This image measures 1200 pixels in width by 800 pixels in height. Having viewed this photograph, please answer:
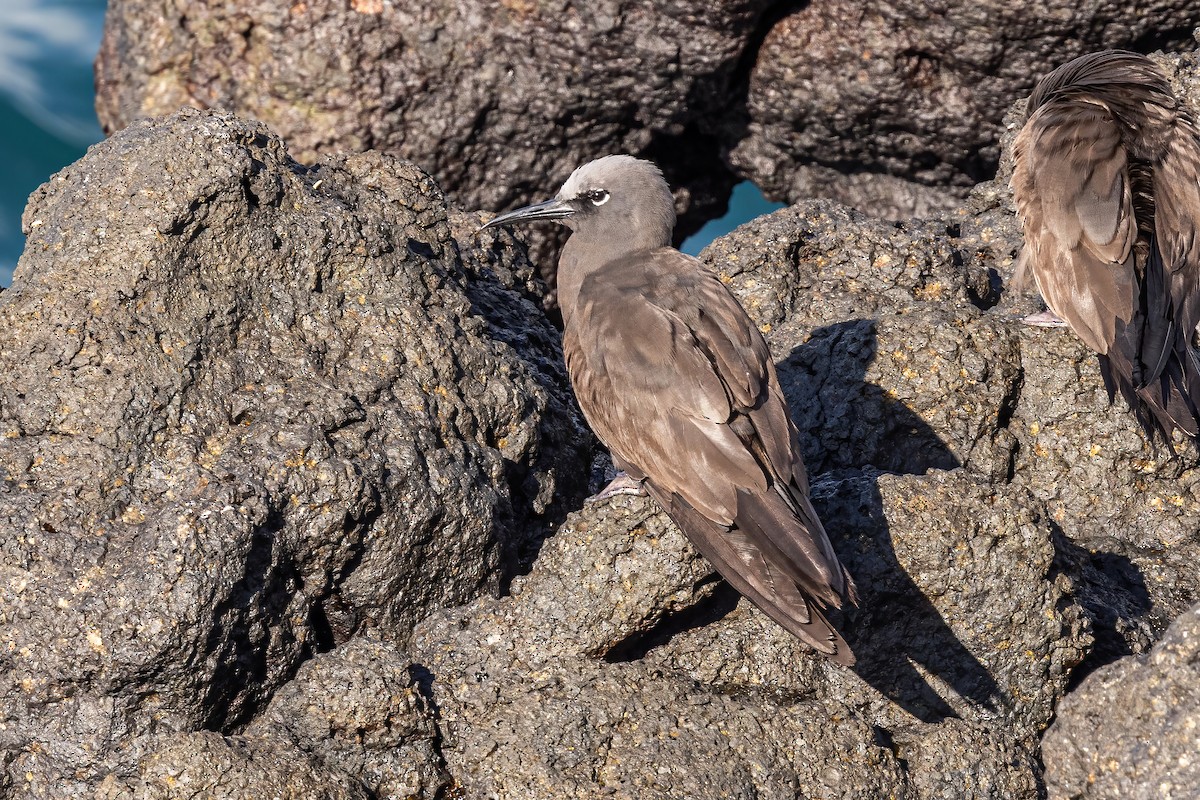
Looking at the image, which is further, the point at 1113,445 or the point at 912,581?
the point at 1113,445

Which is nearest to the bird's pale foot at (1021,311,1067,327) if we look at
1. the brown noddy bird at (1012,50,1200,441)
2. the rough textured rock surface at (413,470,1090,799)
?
the brown noddy bird at (1012,50,1200,441)

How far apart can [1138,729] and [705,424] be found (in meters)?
1.71

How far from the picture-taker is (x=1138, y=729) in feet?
12.2

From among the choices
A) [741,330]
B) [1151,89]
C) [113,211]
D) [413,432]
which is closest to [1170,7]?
[1151,89]

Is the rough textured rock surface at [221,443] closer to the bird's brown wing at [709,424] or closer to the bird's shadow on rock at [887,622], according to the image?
the bird's brown wing at [709,424]

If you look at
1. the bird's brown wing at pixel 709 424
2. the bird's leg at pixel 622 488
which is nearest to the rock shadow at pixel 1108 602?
the bird's brown wing at pixel 709 424

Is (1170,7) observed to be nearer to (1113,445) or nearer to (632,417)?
(1113,445)

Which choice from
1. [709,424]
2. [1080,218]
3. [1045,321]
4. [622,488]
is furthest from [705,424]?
[1080,218]

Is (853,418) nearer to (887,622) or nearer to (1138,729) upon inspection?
(887,622)

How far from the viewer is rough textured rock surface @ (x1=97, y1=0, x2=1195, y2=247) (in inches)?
285

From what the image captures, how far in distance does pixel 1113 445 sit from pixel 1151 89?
2.05 metres

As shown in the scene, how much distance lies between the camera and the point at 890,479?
4680mm

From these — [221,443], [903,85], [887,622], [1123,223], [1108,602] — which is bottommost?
[1108,602]

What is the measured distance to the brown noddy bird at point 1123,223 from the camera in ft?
17.3
